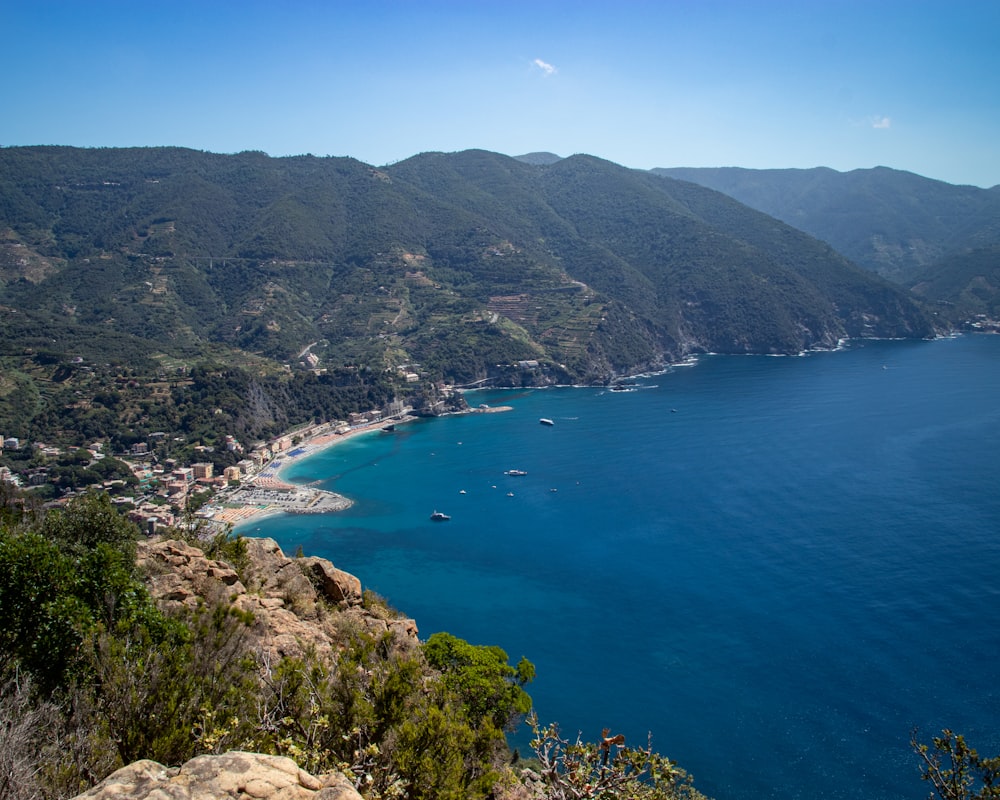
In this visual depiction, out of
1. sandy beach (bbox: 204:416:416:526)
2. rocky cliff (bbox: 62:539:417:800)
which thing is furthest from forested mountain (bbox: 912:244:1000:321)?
rocky cliff (bbox: 62:539:417:800)

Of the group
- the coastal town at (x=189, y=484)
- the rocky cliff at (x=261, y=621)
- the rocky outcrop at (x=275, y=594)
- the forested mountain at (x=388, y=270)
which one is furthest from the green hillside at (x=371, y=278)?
the rocky cliff at (x=261, y=621)

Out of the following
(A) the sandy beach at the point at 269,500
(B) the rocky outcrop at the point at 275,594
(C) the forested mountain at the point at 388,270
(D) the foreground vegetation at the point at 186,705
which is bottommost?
(A) the sandy beach at the point at 269,500

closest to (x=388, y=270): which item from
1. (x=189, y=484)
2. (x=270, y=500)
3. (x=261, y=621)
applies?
(x=189, y=484)

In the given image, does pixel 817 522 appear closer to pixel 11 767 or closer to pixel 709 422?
pixel 709 422

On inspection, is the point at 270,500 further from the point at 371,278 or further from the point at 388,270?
the point at 388,270

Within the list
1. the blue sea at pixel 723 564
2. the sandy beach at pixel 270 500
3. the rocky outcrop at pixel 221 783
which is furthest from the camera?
the sandy beach at pixel 270 500

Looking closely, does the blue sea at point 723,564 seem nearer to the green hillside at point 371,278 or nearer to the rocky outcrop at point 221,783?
the rocky outcrop at point 221,783
